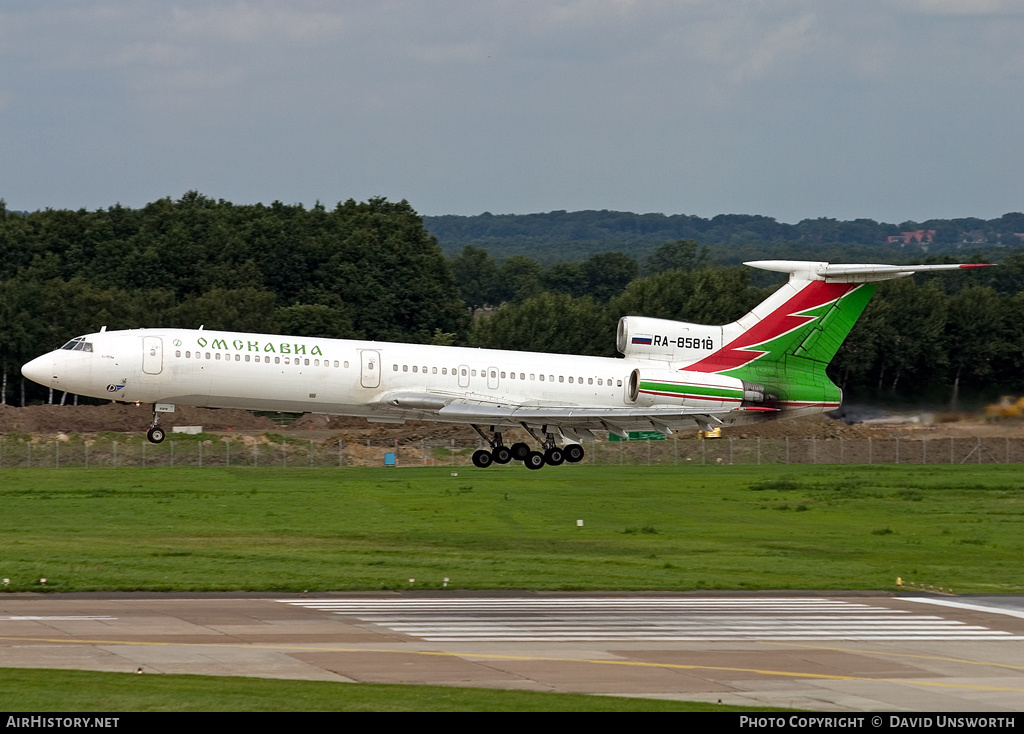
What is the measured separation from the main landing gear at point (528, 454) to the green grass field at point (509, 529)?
2.45 meters

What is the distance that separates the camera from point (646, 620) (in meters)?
29.6

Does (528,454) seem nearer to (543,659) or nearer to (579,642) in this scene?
(579,642)

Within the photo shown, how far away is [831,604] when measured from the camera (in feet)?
108

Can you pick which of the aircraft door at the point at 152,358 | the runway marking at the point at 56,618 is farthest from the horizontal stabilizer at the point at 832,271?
the runway marking at the point at 56,618

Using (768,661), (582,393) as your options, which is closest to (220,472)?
(582,393)

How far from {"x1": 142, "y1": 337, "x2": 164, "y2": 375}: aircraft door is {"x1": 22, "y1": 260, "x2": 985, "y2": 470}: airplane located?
30mm

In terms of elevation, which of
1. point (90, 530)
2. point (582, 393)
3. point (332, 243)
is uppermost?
point (332, 243)

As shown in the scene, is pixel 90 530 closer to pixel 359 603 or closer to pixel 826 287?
pixel 359 603

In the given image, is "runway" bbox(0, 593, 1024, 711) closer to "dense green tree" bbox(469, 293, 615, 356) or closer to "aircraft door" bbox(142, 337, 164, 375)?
"aircraft door" bbox(142, 337, 164, 375)

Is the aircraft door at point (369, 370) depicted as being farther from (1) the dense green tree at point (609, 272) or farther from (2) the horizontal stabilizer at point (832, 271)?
(1) the dense green tree at point (609, 272)

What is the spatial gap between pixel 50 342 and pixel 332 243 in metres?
32.2

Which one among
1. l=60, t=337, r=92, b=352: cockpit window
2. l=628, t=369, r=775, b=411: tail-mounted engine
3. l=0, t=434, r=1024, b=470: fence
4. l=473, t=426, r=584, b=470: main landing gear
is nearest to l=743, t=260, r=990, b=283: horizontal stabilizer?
l=628, t=369, r=775, b=411: tail-mounted engine

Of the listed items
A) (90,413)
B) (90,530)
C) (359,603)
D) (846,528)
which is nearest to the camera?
(359,603)

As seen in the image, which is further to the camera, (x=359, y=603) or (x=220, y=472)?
(x=220, y=472)
